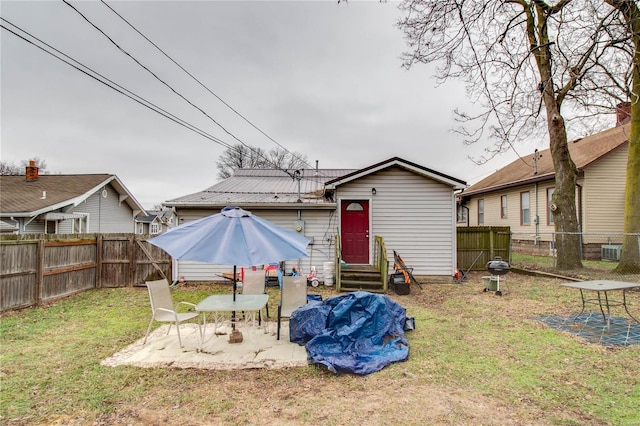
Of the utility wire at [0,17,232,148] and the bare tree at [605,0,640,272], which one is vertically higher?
the utility wire at [0,17,232,148]

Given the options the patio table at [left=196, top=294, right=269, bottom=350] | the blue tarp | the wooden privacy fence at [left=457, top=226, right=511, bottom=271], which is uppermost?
the wooden privacy fence at [left=457, top=226, right=511, bottom=271]

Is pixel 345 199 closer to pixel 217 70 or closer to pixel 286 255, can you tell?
pixel 217 70

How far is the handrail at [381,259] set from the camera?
913 centimetres

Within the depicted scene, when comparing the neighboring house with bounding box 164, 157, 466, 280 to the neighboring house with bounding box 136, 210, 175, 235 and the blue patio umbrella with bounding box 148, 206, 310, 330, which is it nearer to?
the blue patio umbrella with bounding box 148, 206, 310, 330

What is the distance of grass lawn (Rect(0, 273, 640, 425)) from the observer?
306cm

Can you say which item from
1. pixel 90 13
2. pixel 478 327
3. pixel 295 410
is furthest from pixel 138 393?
pixel 90 13

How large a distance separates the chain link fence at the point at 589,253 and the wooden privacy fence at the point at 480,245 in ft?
2.83

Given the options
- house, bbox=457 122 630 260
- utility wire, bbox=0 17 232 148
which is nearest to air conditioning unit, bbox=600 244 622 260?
house, bbox=457 122 630 260

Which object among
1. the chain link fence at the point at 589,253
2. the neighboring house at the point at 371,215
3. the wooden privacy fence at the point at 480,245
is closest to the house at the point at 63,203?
the neighboring house at the point at 371,215

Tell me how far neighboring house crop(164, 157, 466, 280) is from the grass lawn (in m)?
4.79

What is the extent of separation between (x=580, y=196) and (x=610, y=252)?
2.45m

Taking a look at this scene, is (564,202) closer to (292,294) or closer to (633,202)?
(633,202)

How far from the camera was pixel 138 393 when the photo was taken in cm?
353

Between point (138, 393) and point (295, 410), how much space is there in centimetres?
172
